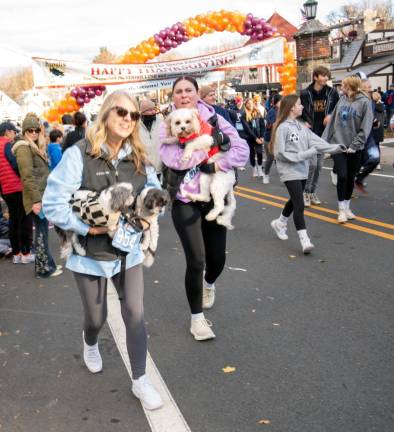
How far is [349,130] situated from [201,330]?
4.38m

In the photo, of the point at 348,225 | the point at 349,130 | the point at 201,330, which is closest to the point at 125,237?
the point at 201,330

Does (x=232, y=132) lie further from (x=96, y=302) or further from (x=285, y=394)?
(x=285, y=394)

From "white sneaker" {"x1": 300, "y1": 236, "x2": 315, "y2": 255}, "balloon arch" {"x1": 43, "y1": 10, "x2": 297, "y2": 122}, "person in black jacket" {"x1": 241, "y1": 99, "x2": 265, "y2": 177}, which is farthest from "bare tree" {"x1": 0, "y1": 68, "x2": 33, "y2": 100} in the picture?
"white sneaker" {"x1": 300, "y1": 236, "x2": 315, "y2": 255}

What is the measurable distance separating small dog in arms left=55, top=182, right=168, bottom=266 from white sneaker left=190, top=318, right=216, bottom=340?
1043mm

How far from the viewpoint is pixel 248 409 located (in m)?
2.86

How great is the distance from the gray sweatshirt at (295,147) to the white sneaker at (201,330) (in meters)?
2.69

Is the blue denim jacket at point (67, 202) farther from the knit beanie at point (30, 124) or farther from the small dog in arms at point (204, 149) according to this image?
the knit beanie at point (30, 124)

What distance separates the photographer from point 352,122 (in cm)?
695

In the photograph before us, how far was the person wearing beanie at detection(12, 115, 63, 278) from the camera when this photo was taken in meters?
5.48

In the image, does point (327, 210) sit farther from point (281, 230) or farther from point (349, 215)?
point (281, 230)

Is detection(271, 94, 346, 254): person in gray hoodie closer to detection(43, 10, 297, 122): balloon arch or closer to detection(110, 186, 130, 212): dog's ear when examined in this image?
detection(110, 186, 130, 212): dog's ear

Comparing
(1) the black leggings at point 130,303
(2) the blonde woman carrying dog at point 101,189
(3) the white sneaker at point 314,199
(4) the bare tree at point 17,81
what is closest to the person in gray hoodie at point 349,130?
(3) the white sneaker at point 314,199

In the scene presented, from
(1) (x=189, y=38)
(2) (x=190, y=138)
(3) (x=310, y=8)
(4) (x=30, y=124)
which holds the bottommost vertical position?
(2) (x=190, y=138)

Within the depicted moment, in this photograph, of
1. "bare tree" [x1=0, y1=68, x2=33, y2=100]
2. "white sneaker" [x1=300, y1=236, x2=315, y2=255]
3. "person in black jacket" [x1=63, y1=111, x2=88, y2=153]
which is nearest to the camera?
"white sneaker" [x1=300, y1=236, x2=315, y2=255]
